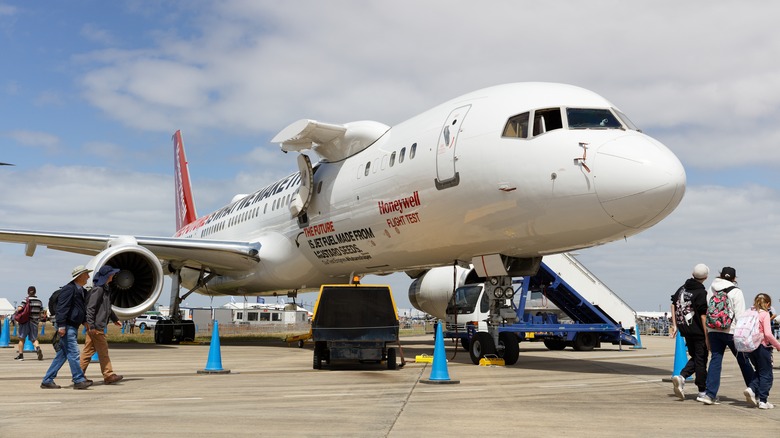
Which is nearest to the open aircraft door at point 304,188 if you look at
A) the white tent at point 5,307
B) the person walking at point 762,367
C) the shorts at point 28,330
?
the shorts at point 28,330

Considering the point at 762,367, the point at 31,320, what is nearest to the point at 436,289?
the point at 31,320

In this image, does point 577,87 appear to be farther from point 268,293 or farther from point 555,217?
point 268,293

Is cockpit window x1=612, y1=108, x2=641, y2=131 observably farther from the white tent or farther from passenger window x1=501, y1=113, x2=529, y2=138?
the white tent

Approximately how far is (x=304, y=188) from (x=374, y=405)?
9916 millimetres

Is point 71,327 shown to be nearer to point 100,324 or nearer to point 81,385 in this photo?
point 100,324

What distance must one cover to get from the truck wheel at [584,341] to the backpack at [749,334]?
1300 cm

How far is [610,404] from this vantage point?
7.81 metres

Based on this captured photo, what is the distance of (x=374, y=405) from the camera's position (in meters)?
7.52

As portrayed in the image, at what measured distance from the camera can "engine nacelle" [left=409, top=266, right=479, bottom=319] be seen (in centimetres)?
1869

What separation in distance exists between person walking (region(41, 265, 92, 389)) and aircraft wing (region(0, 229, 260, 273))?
895cm

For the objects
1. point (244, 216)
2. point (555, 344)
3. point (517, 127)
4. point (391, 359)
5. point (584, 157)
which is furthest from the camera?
point (244, 216)

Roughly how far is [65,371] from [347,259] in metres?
6.20

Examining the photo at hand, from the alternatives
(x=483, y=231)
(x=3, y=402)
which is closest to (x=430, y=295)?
(x=483, y=231)

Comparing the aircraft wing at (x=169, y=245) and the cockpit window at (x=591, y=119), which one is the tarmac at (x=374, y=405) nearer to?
the cockpit window at (x=591, y=119)
